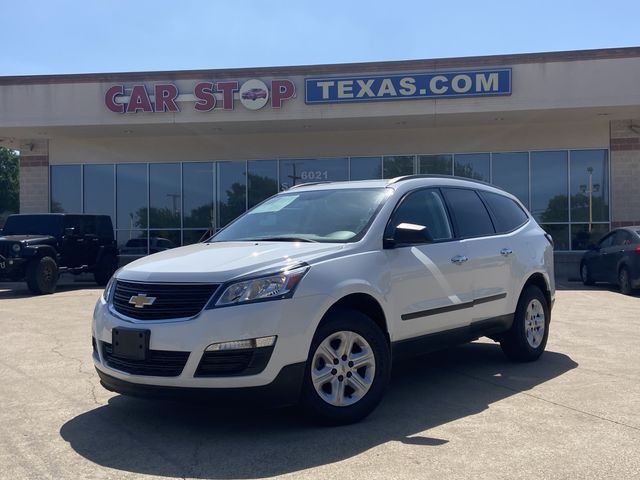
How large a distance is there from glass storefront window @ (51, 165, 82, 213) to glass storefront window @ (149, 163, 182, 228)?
251 cm

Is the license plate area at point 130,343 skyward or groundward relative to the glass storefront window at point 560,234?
groundward

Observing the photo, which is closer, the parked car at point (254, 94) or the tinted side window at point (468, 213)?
the tinted side window at point (468, 213)

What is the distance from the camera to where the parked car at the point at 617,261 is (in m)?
13.2

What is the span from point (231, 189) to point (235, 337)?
672 inches

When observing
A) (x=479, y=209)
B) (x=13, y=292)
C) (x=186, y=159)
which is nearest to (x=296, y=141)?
(x=186, y=159)

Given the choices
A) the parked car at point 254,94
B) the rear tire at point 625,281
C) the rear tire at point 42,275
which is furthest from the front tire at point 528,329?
the parked car at point 254,94

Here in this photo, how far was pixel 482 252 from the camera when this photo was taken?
604 centimetres

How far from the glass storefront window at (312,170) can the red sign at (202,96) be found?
115 inches

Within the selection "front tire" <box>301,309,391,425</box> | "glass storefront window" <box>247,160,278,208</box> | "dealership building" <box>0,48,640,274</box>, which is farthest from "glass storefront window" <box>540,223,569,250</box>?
"front tire" <box>301,309,391,425</box>

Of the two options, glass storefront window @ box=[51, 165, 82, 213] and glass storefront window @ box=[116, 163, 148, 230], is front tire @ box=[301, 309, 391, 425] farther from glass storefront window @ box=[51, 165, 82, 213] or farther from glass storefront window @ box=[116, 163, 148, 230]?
glass storefront window @ box=[51, 165, 82, 213]

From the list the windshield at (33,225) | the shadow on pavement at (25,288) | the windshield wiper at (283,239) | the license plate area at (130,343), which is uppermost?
the windshield at (33,225)

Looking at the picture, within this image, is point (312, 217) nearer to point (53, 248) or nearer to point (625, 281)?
point (625, 281)

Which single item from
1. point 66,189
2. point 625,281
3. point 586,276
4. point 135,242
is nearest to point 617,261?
point 625,281

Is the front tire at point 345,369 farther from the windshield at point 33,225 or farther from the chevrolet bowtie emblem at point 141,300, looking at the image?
the windshield at point 33,225
